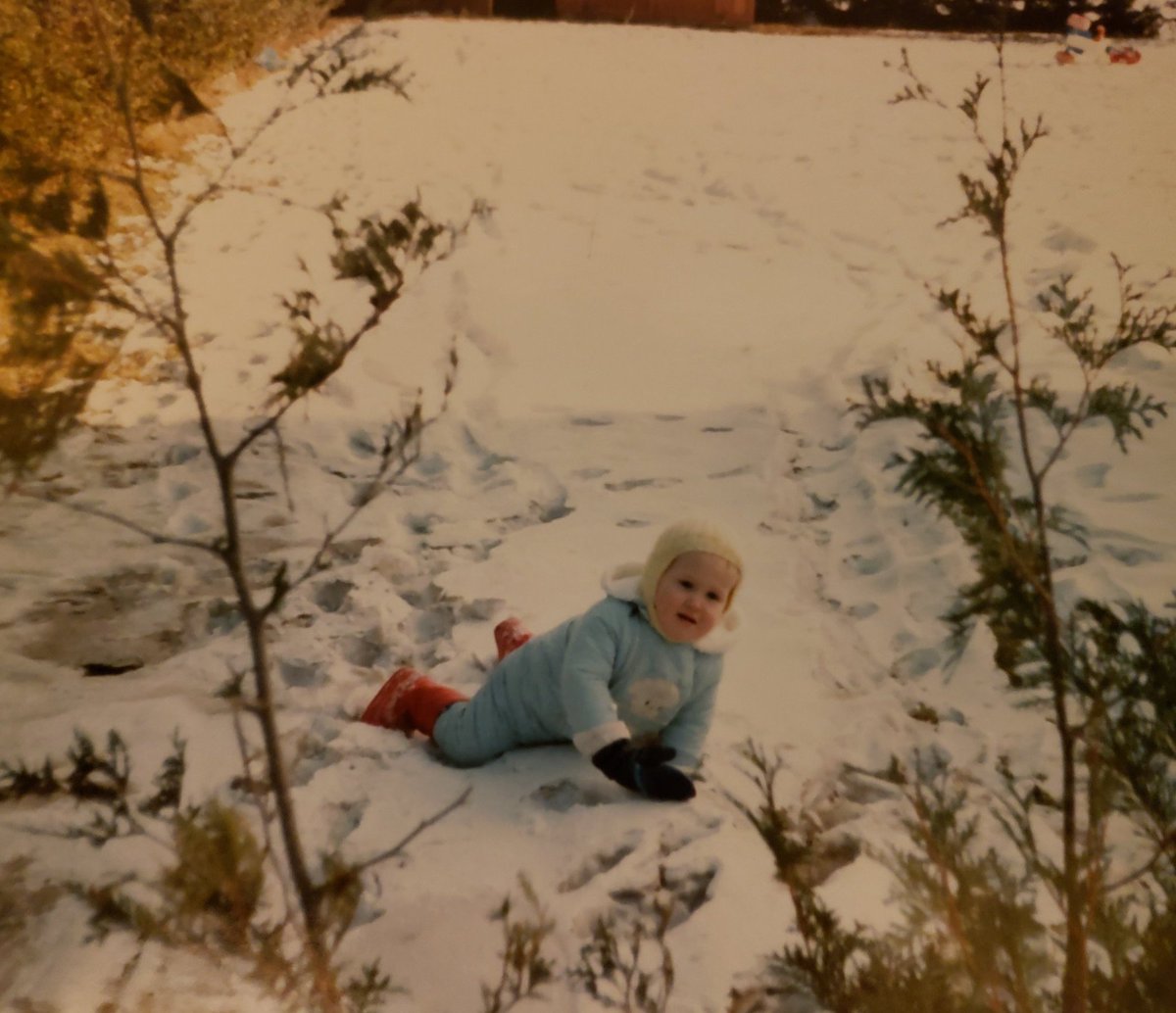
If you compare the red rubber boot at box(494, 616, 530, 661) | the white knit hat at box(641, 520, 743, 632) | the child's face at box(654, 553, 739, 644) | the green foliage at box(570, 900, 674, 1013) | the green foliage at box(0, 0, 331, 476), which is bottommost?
the green foliage at box(570, 900, 674, 1013)

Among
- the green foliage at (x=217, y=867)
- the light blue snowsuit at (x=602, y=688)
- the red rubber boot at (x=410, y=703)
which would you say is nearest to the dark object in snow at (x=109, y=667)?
the red rubber boot at (x=410, y=703)

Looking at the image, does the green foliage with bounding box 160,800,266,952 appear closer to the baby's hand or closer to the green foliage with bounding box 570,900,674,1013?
the green foliage with bounding box 570,900,674,1013

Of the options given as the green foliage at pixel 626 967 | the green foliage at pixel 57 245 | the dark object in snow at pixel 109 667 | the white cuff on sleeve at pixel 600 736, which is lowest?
the dark object in snow at pixel 109 667

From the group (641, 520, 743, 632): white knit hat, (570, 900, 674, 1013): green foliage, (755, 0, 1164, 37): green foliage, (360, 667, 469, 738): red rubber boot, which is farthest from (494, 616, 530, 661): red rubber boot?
(755, 0, 1164, 37): green foliage

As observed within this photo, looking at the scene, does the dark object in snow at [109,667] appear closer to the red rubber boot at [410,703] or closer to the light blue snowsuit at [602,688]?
the red rubber boot at [410,703]

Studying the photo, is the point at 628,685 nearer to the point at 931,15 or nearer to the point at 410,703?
the point at 410,703
